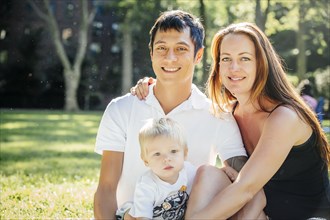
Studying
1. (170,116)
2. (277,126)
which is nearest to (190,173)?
(170,116)

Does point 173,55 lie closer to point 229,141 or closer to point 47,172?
point 229,141

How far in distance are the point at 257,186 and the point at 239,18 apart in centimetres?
Result: 1923

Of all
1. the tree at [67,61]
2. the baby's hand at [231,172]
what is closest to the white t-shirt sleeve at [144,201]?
the baby's hand at [231,172]

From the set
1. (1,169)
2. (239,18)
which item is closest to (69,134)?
(1,169)

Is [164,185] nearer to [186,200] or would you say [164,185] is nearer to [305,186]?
[186,200]

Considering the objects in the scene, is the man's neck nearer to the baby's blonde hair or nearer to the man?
the man

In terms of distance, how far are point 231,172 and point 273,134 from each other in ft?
1.20

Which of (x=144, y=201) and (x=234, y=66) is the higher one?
(x=234, y=66)

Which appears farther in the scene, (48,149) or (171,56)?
(48,149)

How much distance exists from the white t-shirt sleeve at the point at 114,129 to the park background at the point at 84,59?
4685 millimetres

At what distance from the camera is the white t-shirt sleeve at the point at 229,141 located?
134 inches

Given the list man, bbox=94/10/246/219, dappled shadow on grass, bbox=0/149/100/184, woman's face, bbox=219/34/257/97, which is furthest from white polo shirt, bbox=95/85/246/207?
A: dappled shadow on grass, bbox=0/149/100/184

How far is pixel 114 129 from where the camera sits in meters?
3.42

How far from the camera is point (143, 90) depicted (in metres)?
3.61
